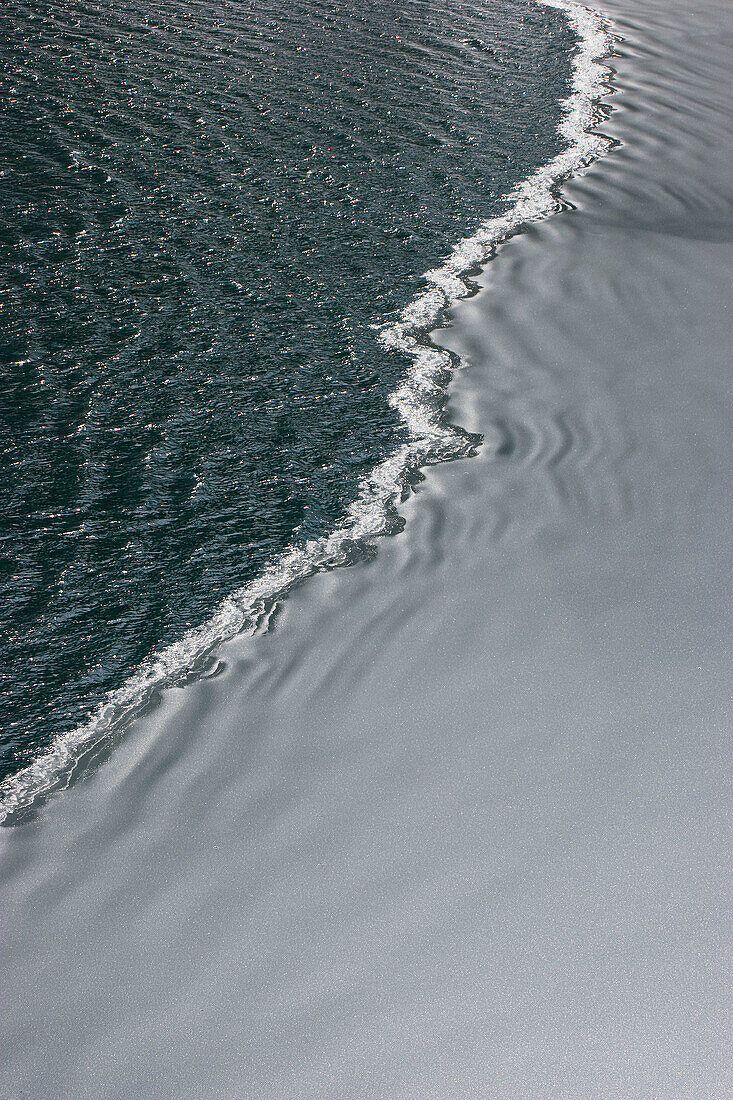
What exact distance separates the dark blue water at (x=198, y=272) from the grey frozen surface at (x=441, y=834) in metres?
0.20

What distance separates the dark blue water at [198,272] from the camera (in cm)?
180

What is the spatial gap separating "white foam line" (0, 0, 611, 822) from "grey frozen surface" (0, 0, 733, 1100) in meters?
0.04

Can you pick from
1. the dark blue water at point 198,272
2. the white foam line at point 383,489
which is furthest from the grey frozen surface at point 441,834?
the dark blue water at point 198,272

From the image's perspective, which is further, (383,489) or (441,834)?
(383,489)

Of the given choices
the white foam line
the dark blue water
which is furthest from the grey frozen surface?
the dark blue water

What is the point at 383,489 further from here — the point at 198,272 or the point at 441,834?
the point at 198,272

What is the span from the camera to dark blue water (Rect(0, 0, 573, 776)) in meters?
1.80

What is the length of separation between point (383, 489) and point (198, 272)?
3.22 ft

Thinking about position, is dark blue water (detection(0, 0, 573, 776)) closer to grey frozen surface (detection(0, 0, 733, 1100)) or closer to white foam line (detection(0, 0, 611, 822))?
white foam line (detection(0, 0, 611, 822))

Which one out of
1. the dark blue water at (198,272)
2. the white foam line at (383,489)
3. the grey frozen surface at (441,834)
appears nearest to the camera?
the grey frozen surface at (441,834)

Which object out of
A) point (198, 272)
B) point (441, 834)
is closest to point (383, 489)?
point (441, 834)

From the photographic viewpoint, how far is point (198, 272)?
2.69m

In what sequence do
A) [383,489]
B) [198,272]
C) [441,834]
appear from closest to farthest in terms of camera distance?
[441,834] → [383,489] → [198,272]

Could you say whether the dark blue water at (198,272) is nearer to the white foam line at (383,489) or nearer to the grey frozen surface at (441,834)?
the white foam line at (383,489)
